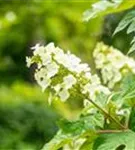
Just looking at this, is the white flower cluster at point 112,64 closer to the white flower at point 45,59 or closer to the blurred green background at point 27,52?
the white flower at point 45,59

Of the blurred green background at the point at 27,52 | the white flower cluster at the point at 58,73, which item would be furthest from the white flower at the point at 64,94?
the blurred green background at the point at 27,52

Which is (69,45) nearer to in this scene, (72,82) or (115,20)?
(115,20)

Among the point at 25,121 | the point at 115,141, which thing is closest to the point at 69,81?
the point at 115,141

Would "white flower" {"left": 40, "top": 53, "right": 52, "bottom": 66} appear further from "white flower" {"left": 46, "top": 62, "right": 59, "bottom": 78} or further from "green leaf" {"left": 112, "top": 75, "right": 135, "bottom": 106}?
"green leaf" {"left": 112, "top": 75, "right": 135, "bottom": 106}

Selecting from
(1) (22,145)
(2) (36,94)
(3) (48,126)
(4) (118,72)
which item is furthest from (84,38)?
(4) (118,72)

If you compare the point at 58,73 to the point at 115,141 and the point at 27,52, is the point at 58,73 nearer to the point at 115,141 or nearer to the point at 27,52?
the point at 115,141

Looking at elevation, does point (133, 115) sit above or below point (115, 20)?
below
